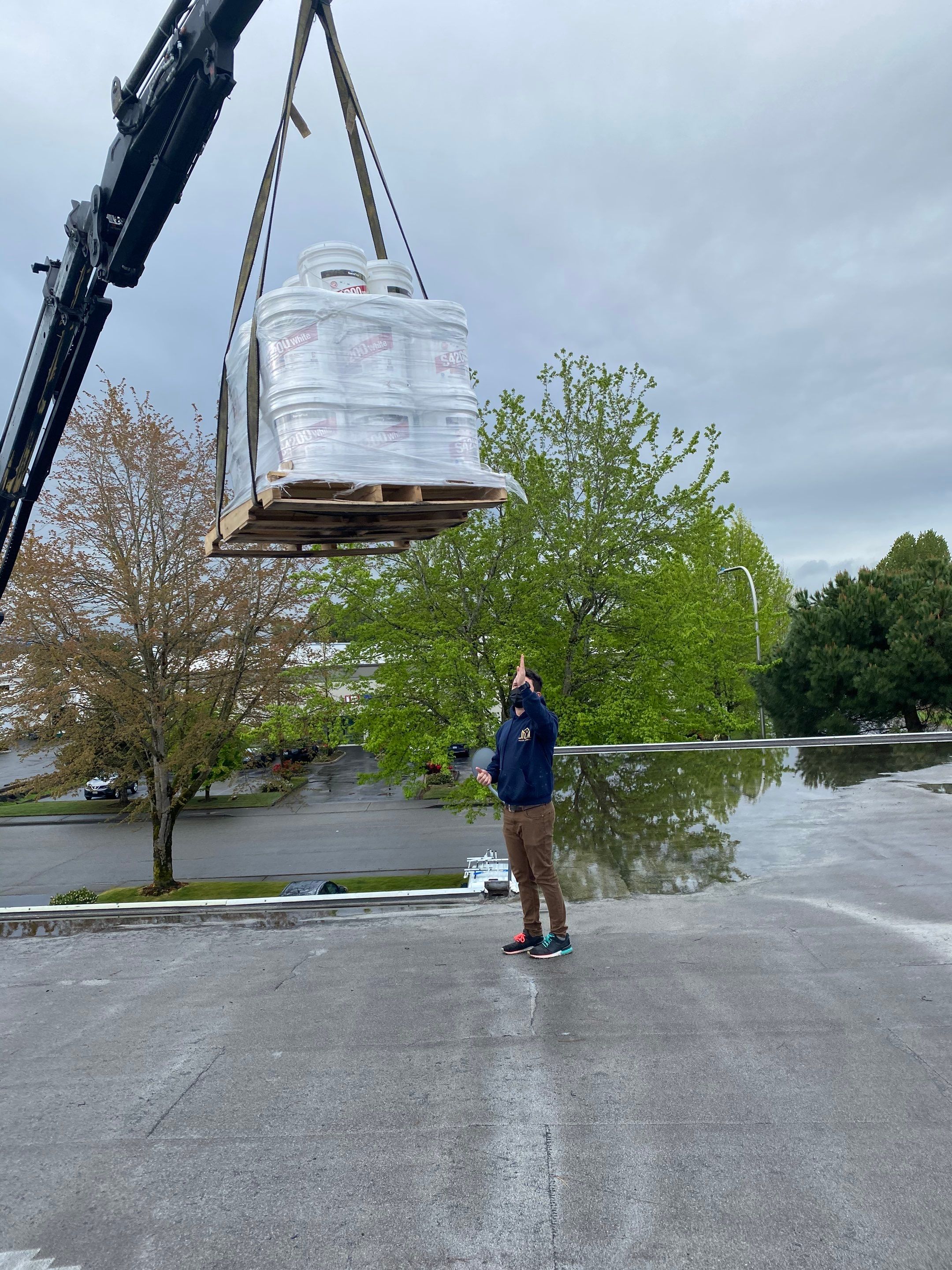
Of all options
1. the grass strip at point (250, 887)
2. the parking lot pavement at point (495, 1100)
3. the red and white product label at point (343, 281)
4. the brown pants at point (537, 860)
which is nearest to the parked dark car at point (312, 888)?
the grass strip at point (250, 887)

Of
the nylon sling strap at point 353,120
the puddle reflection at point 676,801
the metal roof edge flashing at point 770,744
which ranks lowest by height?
the puddle reflection at point 676,801

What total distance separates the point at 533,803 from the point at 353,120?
3.90 metres

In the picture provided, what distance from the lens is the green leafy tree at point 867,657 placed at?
1966cm

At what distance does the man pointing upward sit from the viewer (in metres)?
4.59

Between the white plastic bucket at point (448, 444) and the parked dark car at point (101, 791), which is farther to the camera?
the parked dark car at point (101, 791)

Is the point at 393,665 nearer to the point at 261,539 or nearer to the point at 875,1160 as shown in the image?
the point at 261,539

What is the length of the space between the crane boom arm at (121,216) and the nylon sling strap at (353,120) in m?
0.96

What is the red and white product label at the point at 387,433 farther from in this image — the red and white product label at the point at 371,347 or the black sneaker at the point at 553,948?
the black sneaker at the point at 553,948

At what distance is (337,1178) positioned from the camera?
2.73 metres

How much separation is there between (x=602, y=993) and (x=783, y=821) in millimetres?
4253

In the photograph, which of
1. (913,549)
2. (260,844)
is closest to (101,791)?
(260,844)

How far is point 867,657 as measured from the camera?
2031cm

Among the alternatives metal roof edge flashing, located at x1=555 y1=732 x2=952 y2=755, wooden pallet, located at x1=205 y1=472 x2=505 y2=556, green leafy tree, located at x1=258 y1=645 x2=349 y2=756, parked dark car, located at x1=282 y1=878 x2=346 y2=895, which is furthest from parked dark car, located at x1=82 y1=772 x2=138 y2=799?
wooden pallet, located at x1=205 y1=472 x2=505 y2=556

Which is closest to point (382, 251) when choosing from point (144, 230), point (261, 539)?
point (261, 539)
